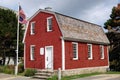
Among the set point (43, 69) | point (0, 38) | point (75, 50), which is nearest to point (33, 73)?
point (43, 69)

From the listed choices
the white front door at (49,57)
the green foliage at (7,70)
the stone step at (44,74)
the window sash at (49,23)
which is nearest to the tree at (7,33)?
the green foliage at (7,70)

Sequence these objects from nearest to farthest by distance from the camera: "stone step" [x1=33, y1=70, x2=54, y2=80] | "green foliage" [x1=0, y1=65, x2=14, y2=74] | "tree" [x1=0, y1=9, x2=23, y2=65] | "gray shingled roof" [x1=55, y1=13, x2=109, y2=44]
Result: 1. "stone step" [x1=33, y1=70, x2=54, y2=80]
2. "gray shingled roof" [x1=55, y1=13, x2=109, y2=44]
3. "green foliage" [x1=0, y1=65, x2=14, y2=74]
4. "tree" [x1=0, y1=9, x2=23, y2=65]

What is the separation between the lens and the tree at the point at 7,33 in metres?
37.5

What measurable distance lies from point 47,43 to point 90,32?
6530 mm

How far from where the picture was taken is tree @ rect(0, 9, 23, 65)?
3749 cm

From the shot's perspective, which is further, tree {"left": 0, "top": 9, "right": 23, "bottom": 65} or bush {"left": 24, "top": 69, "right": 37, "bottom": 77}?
tree {"left": 0, "top": 9, "right": 23, "bottom": 65}

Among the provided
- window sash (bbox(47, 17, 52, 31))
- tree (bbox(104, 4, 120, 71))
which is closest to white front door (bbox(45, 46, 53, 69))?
window sash (bbox(47, 17, 52, 31))

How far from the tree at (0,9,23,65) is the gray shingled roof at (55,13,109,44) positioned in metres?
13.3

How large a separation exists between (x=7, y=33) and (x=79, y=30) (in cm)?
1411

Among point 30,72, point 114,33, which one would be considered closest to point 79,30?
point 30,72

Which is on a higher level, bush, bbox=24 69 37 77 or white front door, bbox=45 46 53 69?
white front door, bbox=45 46 53 69

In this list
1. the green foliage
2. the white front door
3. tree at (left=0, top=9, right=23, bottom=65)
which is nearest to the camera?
the white front door

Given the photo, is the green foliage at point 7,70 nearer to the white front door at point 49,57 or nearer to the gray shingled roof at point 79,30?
the white front door at point 49,57

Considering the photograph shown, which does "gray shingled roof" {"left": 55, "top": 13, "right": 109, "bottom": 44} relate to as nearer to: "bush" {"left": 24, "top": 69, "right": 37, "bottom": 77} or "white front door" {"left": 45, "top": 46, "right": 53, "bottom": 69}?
"white front door" {"left": 45, "top": 46, "right": 53, "bottom": 69}
